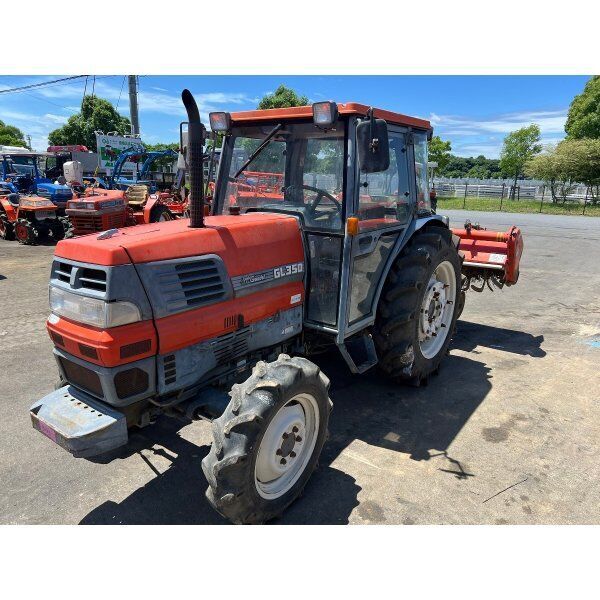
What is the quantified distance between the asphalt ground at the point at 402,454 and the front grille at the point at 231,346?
0.82 meters

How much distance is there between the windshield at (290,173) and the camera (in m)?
3.38

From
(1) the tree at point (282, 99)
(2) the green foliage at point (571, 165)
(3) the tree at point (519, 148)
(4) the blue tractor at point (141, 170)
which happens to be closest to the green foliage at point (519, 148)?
(3) the tree at point (519, 148)

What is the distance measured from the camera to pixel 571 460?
328cm

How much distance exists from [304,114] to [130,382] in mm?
2190

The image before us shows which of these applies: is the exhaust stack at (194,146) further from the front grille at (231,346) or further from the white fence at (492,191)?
the white fence at (492,191)

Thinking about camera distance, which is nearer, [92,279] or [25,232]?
[92,279]

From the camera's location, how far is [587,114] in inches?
1251

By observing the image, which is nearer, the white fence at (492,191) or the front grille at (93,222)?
the front grille at (93,222)

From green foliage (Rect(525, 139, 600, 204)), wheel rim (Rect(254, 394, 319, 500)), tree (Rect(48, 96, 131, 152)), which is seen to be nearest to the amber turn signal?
wheel rim (Rect(254, 394, 319, 500))

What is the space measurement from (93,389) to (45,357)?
283 cm

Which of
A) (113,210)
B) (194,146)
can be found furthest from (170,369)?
(113,210)

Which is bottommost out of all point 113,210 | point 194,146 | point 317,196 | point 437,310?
point 437,310

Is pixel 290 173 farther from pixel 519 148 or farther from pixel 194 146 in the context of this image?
pixel 519 148

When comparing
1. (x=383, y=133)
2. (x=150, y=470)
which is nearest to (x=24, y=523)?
(x=150, y=470)
